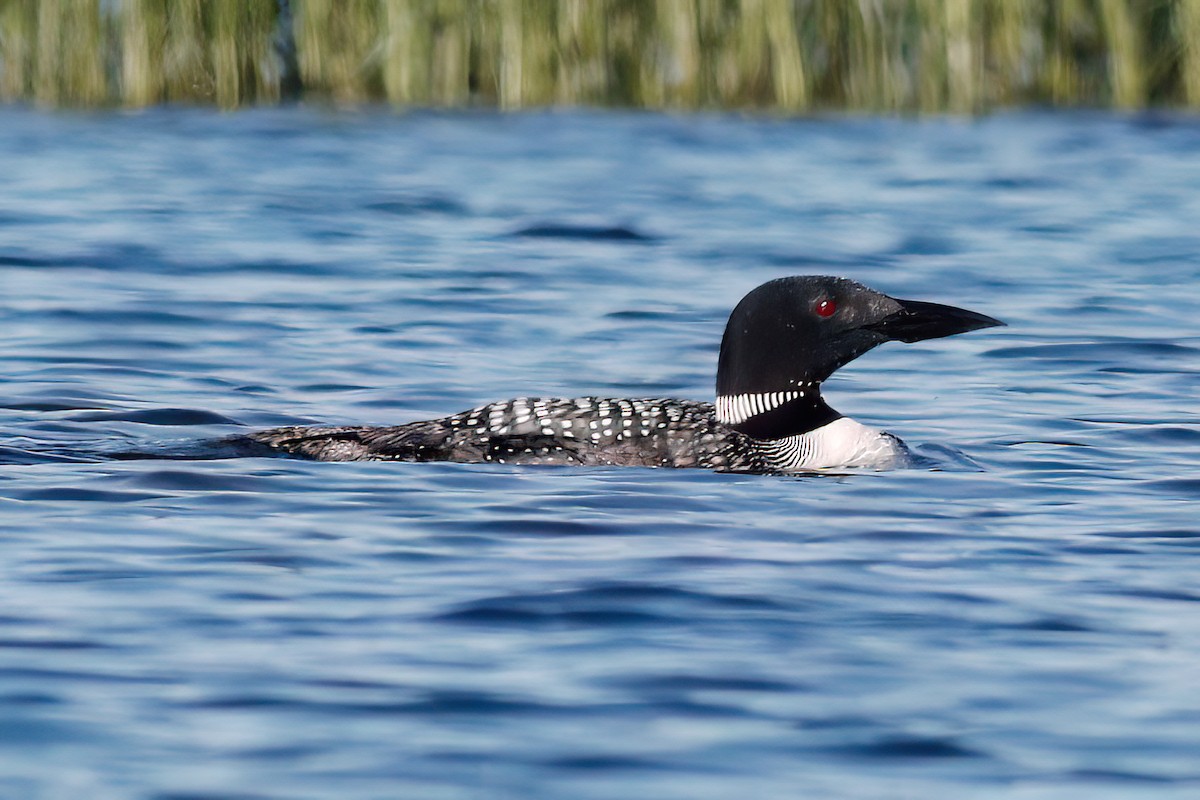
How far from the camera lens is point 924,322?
598 centimetres

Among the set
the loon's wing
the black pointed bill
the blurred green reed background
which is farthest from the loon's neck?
the blurred green reed background

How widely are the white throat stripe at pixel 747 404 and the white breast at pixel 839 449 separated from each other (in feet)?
0.39

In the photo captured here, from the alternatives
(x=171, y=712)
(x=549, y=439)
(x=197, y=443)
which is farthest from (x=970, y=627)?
(x=197, y=443)

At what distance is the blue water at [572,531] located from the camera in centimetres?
322

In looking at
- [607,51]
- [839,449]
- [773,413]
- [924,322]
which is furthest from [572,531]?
[607,51]

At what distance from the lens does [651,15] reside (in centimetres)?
1353

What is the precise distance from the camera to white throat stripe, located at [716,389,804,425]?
605 cm

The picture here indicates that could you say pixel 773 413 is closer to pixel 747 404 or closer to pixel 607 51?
pixel 747 404

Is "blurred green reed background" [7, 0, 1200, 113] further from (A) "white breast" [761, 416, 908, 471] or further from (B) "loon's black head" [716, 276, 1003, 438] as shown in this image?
(A) "white breast" [761, 416, 908, 471]

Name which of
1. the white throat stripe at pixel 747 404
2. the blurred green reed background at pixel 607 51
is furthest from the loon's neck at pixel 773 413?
the blurred green reed background at pixel 607 51

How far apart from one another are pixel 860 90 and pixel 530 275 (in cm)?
466

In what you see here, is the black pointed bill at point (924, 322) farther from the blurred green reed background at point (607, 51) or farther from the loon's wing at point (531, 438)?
the blurred green reed background at point (607, 51)

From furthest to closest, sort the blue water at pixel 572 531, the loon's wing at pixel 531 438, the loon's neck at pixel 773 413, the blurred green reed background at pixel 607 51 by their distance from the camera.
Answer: the blurred green reed background at pixel 607 51
the loon's neck at pixel 773 413
the loon's wing at pixel 531 438
the blue water at pixel 572 531

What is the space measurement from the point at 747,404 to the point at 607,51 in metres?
7.91
